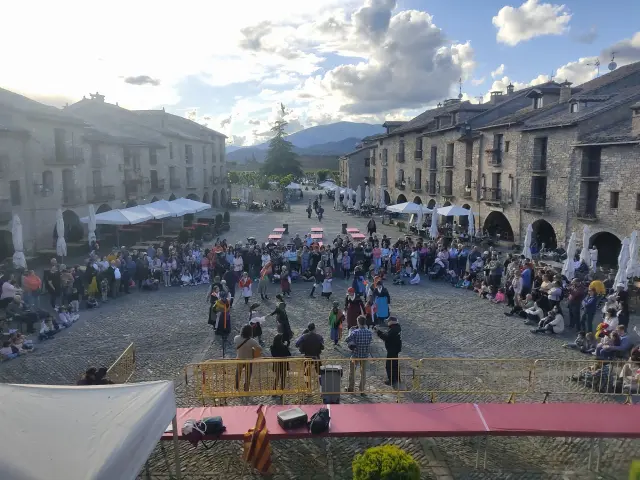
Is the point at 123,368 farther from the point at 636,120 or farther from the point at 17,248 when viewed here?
the point at 636,120

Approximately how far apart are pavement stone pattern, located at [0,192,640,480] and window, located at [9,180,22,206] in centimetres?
1196

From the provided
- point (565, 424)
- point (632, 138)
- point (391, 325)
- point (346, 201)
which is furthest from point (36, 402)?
point (346, 201)

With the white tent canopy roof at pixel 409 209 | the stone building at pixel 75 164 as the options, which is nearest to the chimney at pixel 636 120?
the white tent canopy roof at pixel 409 209

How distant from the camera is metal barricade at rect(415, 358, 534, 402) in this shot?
396 inches

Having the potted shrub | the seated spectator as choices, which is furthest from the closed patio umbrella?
the seated spectator

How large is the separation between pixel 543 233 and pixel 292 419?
2650cm

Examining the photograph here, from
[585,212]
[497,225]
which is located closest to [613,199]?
[585,212]

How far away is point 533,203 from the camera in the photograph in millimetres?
28562

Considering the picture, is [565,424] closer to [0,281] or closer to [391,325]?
[391,325]

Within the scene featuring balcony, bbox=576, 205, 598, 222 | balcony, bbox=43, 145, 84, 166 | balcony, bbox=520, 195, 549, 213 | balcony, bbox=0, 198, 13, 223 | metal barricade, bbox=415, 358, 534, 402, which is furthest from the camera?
balcony, bbox=520, 195, 549, 213

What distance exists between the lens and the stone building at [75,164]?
2509cm

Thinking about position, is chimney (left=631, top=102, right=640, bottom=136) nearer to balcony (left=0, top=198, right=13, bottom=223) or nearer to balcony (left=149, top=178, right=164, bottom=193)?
balcony (left=0, top=198, right=13, bottom=223)

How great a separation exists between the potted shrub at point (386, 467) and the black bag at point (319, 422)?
1.92 meters

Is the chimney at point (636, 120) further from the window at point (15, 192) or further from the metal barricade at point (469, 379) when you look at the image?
the window at point (15, 192)
